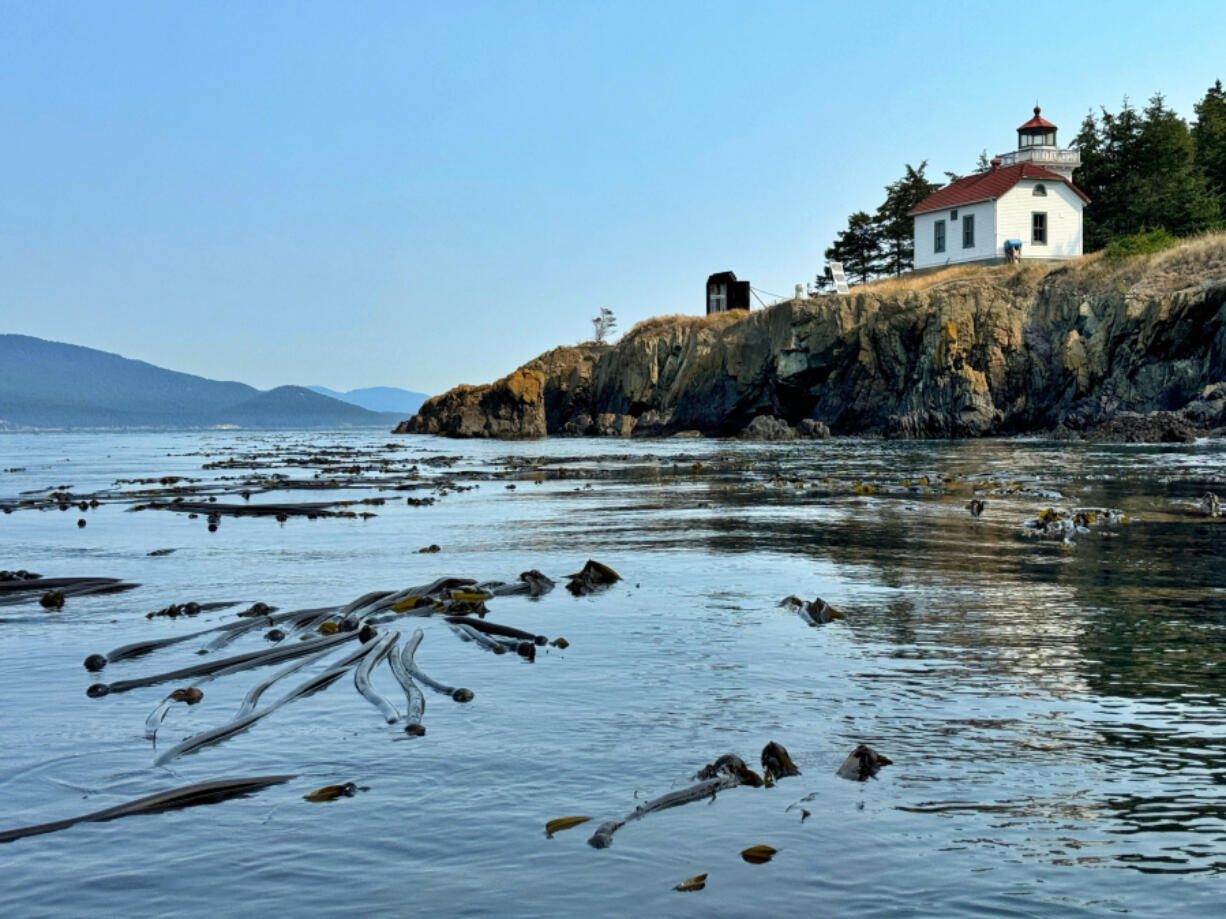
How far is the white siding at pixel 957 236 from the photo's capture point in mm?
74625

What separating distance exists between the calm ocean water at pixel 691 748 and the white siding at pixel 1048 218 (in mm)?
64918

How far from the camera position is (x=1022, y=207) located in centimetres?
7356

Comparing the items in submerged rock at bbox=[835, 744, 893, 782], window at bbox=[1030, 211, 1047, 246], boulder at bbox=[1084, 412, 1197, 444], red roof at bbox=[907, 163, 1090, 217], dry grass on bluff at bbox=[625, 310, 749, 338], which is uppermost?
red roof at bbox=[907, 163, 1090, 217]

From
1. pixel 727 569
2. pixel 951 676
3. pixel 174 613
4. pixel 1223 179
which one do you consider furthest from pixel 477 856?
pixel 1223 179

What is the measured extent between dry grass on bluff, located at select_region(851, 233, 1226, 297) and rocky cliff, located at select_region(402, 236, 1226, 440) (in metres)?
0.13

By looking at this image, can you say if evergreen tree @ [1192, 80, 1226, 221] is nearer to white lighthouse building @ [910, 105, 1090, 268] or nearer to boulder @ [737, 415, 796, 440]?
white lighthouse building @ [910, 105, 1090, 268]

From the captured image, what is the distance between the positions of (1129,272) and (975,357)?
34.2 feet

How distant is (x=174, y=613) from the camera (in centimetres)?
1073

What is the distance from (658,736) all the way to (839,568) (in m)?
7.58

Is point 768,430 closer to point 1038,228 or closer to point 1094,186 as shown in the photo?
point 1038,228

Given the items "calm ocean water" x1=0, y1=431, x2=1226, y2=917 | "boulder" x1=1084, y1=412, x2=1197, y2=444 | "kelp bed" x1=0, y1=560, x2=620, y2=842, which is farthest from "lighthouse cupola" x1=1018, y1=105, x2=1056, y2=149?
"kelp bed" x1=0, y1=560, x2=620, y2=842

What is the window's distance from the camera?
73938 millimetres

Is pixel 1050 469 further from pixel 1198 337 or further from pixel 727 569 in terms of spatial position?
pixel 1198 337

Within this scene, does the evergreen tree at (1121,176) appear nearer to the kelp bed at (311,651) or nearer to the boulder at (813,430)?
the boulder at (813,430)
